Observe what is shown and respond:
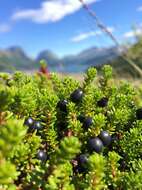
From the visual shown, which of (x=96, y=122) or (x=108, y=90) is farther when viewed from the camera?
(x=108, y=90)

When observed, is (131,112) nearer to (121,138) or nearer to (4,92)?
(121,138)

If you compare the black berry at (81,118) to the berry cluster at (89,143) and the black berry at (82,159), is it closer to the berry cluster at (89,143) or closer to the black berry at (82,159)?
the berry cluster at (89,143)

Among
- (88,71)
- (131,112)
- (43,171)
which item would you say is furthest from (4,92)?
(88,71)

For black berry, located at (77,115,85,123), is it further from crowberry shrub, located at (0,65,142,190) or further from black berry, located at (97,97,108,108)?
black berry, located at (97,97,108,108)

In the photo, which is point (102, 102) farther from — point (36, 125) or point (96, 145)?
point (96, 145)

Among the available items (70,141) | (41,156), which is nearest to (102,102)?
(41,156)

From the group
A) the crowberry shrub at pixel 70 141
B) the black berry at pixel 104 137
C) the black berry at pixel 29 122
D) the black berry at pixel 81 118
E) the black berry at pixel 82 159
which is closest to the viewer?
the crowberry shrub at pixel 70 141

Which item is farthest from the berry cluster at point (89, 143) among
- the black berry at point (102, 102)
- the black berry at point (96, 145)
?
the black berry at point (102, 102)

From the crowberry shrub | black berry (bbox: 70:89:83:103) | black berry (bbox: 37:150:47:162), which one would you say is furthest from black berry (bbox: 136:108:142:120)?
black berry (bbox: 37:150:47:162)
